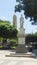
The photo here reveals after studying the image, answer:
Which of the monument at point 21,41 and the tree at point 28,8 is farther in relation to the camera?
the tree at point 28,8

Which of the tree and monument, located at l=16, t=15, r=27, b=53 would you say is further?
the tree

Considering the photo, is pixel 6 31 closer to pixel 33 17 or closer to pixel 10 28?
pixel 10 28

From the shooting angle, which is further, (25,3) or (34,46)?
(34,46)

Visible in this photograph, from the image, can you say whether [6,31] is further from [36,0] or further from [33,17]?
[36,0]

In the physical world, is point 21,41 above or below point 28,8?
below

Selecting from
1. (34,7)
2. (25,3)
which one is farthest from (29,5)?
(34,7)

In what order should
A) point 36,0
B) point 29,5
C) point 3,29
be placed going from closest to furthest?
point 36,0 → point 29,5 → point 3,29

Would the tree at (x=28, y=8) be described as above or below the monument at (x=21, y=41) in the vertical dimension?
above

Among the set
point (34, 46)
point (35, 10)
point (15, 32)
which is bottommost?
point (34, 46)

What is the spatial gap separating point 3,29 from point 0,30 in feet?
2.46

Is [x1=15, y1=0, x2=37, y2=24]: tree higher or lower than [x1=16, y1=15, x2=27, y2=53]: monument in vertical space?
higher

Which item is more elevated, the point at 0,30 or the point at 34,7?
the point at 34,7

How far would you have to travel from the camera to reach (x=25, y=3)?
35312 mm

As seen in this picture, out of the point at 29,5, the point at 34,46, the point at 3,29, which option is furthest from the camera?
the point at 3,29
